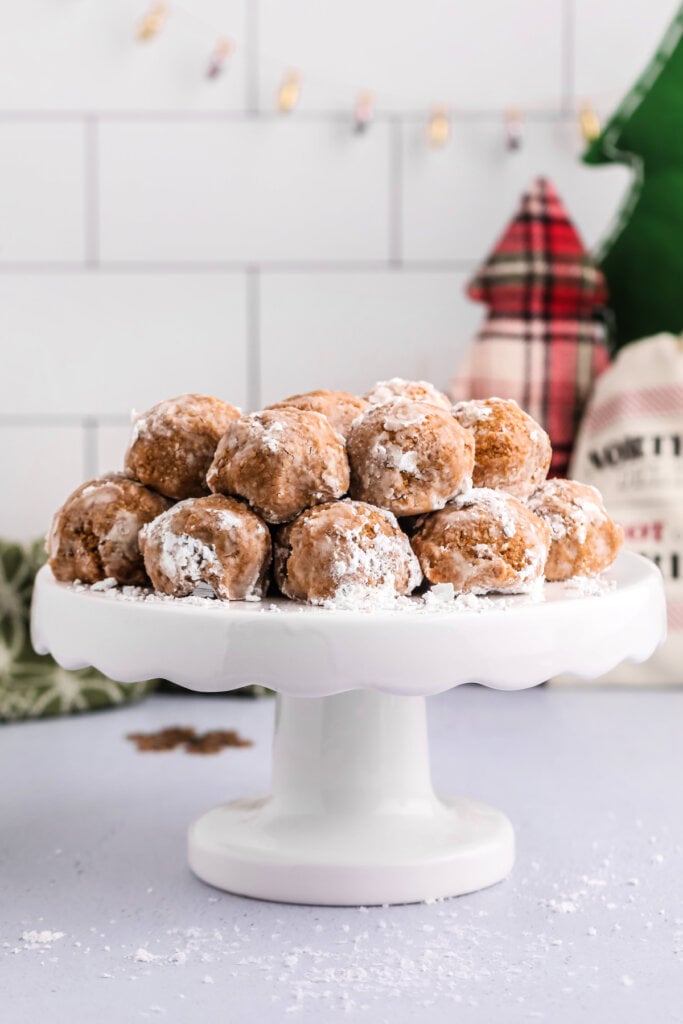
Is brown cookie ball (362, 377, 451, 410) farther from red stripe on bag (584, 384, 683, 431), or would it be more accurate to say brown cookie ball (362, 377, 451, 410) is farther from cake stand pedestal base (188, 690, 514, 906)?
red stripe on bag (584, 384, 683, 431)

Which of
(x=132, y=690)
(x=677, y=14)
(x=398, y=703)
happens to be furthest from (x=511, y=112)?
(x=398, y=703)

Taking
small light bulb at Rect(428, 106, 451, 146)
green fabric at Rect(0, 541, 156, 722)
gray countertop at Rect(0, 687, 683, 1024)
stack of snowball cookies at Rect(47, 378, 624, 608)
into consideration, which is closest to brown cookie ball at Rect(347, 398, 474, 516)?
stack of snowball cookies at Rect(47, 378, 624, 608)

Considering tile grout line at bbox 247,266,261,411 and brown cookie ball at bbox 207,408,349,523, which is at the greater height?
tile grout line at bbox 247,266,261,411

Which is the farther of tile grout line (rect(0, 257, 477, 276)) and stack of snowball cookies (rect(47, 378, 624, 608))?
tile grout line (rect(0, 257, 477, 276))

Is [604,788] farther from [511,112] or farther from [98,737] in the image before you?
[511,112]

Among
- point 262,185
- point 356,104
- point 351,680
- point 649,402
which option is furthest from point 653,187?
point 351,680

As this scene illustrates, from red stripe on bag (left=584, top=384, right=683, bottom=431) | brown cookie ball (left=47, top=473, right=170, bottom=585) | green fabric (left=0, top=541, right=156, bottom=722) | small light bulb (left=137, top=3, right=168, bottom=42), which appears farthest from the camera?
small light bulb (left=137, top=3, right=168, bottom=42)

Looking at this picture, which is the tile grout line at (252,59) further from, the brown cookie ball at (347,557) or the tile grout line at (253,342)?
the brown cookie ball at (347,557)

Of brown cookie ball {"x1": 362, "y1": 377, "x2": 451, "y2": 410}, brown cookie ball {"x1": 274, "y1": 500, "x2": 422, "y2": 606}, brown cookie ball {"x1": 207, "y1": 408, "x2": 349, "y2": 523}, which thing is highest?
brown cookie ball {"x1": 362, "y1": 377, "x2": 451, "y2": 410}

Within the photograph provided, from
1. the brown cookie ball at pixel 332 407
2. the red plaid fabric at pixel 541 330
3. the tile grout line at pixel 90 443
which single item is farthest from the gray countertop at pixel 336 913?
the tile grout line at pixel 90 443
